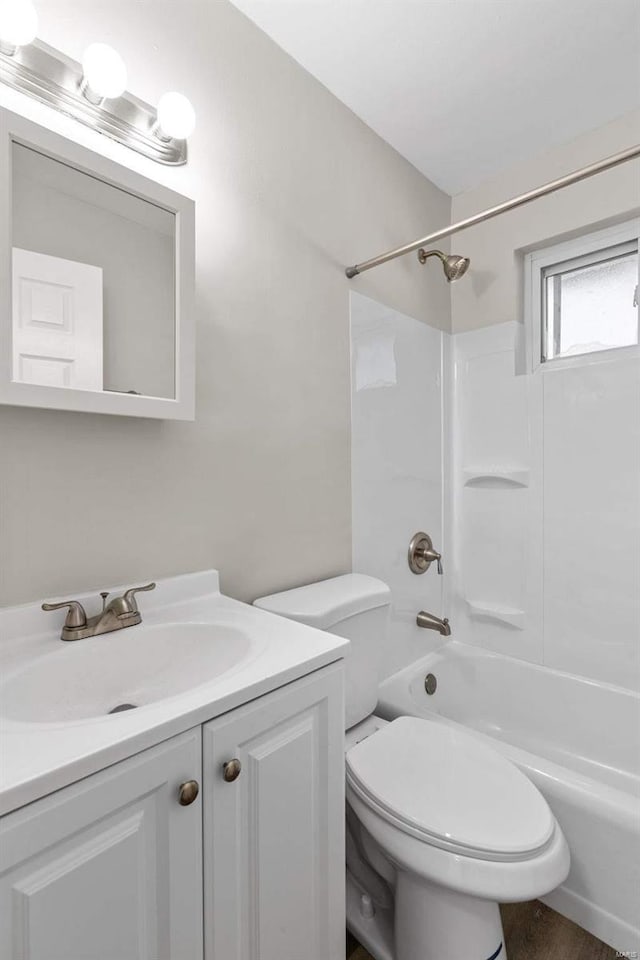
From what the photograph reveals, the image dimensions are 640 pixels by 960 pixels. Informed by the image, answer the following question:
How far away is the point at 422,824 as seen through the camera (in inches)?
39.0

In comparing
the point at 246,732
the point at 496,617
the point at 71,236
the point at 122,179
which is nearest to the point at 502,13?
the point at 122,179

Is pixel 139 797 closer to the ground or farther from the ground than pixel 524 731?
farther from the ground

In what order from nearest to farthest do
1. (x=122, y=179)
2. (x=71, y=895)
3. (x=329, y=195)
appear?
(x=71, y=895)
(x=122, y=179)
(x=329, y=195)

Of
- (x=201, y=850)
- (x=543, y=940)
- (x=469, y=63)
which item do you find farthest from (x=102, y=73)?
(x=543, y=940)

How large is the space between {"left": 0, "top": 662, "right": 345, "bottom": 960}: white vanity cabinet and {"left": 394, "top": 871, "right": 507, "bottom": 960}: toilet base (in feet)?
0.77

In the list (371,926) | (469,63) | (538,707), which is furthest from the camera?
(538,707)

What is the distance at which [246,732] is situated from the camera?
2.42 feet

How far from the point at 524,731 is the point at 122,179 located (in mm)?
2258

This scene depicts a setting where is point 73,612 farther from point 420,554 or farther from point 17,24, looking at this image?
point 420,554

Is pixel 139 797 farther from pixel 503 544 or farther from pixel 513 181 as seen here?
pixel 513 181

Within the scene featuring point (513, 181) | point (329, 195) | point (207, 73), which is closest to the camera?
point (207, 73)

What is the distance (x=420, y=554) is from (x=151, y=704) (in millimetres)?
1424

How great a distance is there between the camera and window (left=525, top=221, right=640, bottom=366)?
1819mm

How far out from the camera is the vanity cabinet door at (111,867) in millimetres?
509
